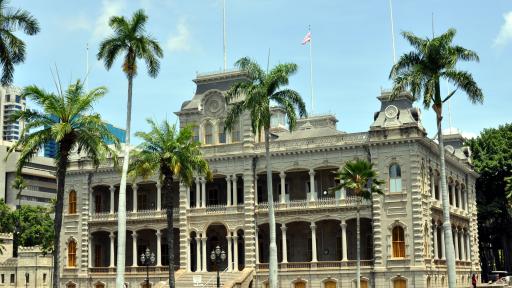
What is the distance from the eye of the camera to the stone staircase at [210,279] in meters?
57.2

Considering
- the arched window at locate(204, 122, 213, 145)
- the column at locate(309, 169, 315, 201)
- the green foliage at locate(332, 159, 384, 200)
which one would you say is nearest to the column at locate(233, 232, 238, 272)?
the column at locate(309, 169, 315, 201)

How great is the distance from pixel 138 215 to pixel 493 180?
37.6m

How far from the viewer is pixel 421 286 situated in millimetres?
52969

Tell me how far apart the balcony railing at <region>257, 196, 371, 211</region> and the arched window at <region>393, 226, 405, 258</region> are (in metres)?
2.97

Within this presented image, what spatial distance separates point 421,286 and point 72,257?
107 ft

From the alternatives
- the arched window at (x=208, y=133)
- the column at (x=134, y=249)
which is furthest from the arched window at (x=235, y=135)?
the column at (x=134, y=249)

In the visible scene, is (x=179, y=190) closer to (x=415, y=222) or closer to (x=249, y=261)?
(x=249, y=261)

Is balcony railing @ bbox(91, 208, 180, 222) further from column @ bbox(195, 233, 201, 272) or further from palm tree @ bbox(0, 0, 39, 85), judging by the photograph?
palm tree @ bbox(0, 0, 39, 85)

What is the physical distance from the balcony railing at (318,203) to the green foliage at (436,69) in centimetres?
1621

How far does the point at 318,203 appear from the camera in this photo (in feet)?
190

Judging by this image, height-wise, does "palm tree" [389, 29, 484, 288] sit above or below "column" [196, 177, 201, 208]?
above

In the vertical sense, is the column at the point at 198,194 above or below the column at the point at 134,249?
above

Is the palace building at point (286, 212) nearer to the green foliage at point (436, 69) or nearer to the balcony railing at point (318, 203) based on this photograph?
the balcony railing at point (318, 203)

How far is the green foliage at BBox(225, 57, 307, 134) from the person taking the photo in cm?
4619
